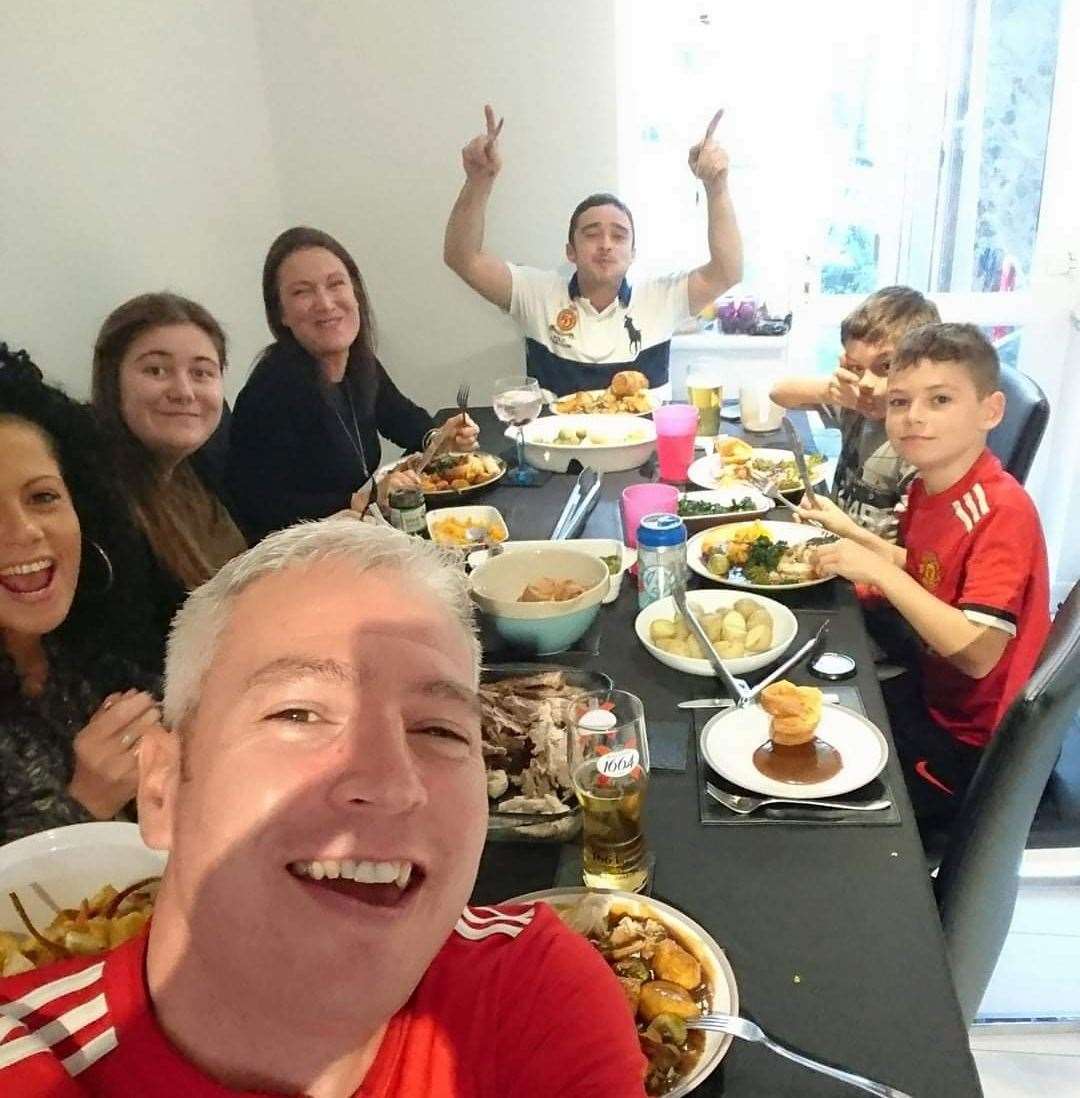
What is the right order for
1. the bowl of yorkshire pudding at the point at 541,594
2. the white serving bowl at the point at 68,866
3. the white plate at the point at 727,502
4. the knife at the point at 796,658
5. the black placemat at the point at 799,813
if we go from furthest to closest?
1. the white plate at the point at 727,502
2. the bowl of yorkshire pudding at the point at 541,594
3. the knife at the point at 796,658
4. the black placemat at the point at 799,813
5. the white serving bowl at the point at 68,866

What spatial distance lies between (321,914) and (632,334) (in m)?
2.80

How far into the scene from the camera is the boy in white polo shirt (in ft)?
10.1

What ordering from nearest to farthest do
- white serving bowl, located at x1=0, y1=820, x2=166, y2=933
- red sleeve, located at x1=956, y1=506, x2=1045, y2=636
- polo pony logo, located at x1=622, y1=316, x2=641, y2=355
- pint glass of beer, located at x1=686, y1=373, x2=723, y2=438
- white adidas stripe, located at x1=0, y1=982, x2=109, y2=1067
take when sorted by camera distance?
white adidas stripe, located at x1=0, y1=982, x2=109, y2=1067 → white serving bowl, located at x1=0, y1=820, x2=166, y2=933 → red sleeve, located at x1=956, y1=506, x2=1045, y2=636 → pint glass of beer, located at x1=686, y1=373, x2=723, y2=438 → polo pony logo, located at x1=622, y1=316, x2=641, y2=355

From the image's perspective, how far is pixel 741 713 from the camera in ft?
4.07

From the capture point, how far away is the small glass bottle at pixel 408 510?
185 centimetres

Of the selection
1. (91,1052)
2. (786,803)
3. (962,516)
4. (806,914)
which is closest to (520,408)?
(962,516)

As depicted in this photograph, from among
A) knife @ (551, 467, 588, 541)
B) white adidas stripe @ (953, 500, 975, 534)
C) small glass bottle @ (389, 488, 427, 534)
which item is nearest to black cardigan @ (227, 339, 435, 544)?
small glass bottle @ (389, 488, 427, 534)

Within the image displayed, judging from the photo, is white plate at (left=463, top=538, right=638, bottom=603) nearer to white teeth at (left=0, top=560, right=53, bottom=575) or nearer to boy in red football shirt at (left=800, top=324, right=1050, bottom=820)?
boy in red football shirt at (left=800, top=324, right=1050, bottom=820)

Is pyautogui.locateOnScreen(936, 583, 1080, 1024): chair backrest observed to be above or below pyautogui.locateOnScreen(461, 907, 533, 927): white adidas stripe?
below

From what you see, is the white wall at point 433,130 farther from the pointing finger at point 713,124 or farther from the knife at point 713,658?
the knife at point 713,658

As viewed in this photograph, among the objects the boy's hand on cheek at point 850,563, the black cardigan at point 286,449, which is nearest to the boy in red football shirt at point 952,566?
the boy's hand on cheek at point 850,563

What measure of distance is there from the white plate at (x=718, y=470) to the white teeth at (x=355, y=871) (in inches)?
60.8

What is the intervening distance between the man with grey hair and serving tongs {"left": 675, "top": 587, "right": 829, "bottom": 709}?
0.56 meters

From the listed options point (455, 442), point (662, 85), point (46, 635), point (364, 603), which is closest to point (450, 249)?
point (662, 85)
